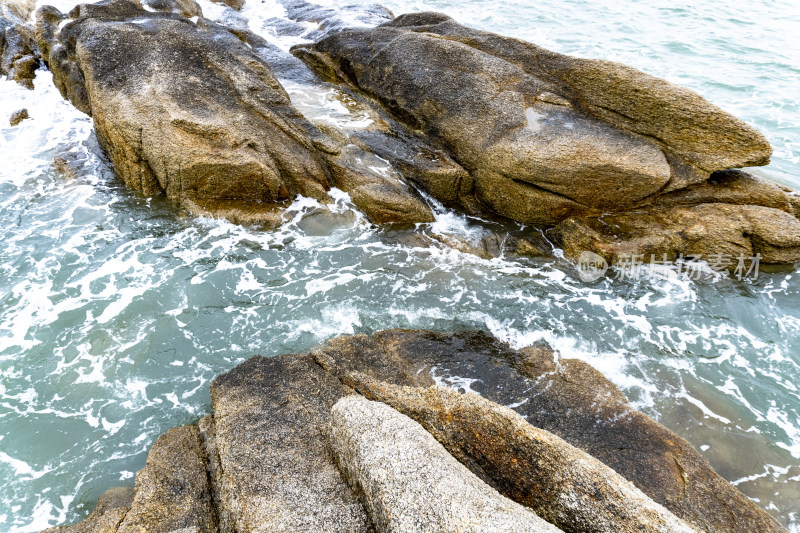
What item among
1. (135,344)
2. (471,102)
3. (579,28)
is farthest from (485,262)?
(579,28)

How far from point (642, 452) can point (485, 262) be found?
4.74m

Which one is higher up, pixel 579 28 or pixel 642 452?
pixel 579 28

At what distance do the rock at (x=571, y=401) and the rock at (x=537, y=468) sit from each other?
1645 mm

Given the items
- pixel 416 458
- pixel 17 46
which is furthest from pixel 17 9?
pixel 416 458

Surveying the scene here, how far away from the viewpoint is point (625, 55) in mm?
19422

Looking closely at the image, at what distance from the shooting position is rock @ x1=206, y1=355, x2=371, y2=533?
171 inches

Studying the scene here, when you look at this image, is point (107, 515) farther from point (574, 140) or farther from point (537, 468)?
point (574, 140)

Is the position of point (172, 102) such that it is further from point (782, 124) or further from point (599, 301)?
point (782, 124)

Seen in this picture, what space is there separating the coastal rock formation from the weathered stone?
14.3 ft

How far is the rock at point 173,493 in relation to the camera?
4758 mm

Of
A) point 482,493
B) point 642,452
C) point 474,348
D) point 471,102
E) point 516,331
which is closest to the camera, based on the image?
point 482,493

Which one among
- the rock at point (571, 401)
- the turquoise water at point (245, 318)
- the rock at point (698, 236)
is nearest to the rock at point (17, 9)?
the turquoise water at point (245, 318)

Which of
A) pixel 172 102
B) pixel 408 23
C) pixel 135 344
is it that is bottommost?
pixel 135 344
